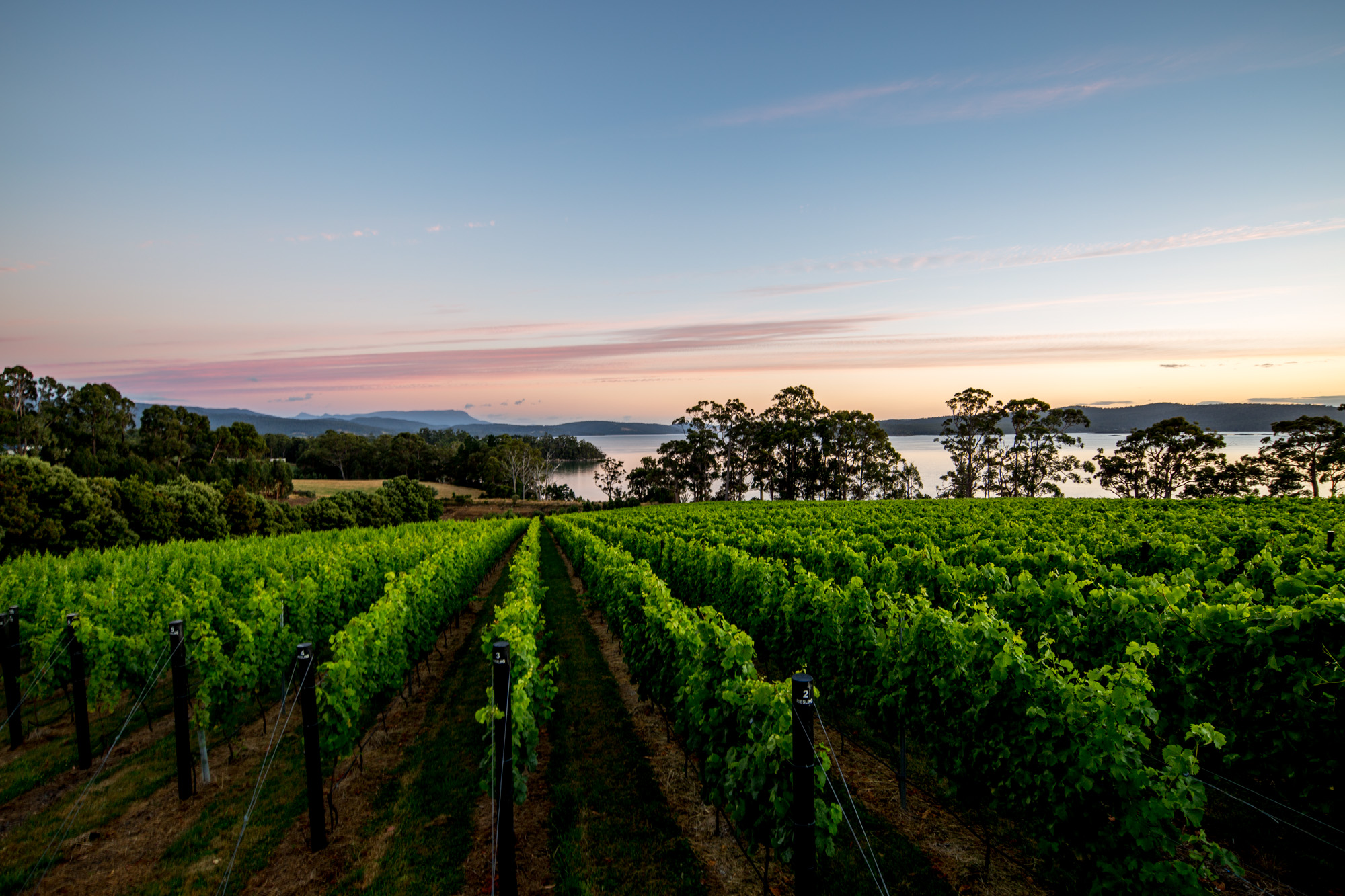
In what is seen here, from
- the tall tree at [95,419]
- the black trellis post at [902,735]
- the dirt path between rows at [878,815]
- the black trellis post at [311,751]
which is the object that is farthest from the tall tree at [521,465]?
the black trellis post at [902,735]

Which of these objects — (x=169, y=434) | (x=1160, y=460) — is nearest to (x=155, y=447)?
(x=169, y=434)

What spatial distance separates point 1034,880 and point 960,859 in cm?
57

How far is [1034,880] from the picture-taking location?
479cm

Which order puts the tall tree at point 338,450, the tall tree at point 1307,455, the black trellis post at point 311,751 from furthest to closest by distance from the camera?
the tall tree at point 338,450
the tall tree at point 1307,455
the black trellis post at point 311,751

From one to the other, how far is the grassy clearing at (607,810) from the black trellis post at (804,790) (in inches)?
67.7

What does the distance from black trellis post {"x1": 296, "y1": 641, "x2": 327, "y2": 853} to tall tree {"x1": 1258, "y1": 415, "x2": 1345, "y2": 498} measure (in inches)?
2821

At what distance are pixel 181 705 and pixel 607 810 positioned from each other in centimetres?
487

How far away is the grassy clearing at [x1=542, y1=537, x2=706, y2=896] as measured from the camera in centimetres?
500

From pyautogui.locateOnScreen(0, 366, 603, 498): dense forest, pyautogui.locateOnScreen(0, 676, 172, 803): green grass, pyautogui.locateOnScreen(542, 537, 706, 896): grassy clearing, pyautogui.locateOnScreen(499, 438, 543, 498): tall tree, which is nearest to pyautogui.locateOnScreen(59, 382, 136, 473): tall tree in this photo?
pyautogui.locateOnScreen(0, 366, 603, 498): dense forest

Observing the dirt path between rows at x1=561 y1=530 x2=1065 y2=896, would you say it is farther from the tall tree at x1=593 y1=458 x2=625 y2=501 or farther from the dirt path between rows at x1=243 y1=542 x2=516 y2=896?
the tall tree at x1=593 y1=458 x2=625 y2=501

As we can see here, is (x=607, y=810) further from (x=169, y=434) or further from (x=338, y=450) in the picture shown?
(x=338, y=450)

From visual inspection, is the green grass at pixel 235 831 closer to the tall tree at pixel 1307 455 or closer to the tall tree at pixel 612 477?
the tall tree at pixel 1307 455

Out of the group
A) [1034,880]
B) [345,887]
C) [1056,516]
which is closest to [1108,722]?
[1034,880]

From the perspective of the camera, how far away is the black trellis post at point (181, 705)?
19.9 feet
